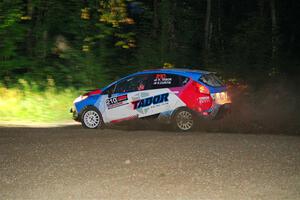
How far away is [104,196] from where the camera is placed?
7285mm

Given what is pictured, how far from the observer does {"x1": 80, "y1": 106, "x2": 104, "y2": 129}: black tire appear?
14805 mm

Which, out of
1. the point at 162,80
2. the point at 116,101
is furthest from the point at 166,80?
the point at 116,101

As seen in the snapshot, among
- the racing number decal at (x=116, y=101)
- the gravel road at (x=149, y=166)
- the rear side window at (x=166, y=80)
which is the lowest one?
the gravel road at (x=149, y=166)

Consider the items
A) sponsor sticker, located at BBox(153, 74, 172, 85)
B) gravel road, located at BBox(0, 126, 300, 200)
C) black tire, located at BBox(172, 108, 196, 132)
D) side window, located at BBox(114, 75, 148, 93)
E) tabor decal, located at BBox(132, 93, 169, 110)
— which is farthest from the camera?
side window, located at BBox(114, 75, 148, 93)


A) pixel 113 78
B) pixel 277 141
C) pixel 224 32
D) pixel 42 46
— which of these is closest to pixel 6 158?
pixel 277 141

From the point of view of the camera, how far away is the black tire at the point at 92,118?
1480 centimetres

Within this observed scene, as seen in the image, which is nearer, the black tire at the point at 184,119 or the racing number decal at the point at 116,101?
the black tire at the point at 184,119

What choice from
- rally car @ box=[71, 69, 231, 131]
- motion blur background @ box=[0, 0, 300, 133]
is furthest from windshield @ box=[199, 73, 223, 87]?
motion blur background @ box=[0, 0, 300, 133]

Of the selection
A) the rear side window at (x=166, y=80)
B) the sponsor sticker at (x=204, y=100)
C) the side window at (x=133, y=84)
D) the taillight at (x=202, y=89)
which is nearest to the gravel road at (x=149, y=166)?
the sponsor sticker at (x=204, y=100)

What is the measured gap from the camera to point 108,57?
2289cm

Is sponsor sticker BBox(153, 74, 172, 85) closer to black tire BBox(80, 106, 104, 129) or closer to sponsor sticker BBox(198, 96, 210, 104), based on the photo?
sponsor sticker BBox(198, 96, 210, 104)

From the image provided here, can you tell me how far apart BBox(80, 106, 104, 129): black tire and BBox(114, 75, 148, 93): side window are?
0.79m

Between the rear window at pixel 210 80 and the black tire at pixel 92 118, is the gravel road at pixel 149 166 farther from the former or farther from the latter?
the black tire at pixel 92 118

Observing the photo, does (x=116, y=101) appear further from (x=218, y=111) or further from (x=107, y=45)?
(x=107, y=45)
